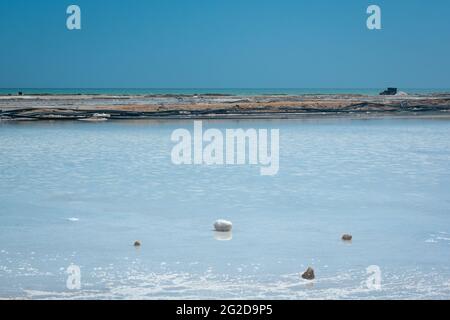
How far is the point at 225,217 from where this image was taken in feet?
26.8

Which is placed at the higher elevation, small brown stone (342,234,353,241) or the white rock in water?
the white rock in water

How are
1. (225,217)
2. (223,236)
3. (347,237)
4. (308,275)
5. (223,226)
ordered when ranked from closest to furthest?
(308,275) → (347,237) → (223,236) → (223,226) → (225,217)

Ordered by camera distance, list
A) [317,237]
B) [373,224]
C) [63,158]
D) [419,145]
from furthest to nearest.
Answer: [419,145] < [63,158] < [373,224] < [317,237]

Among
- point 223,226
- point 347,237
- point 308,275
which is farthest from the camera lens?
point 223,226

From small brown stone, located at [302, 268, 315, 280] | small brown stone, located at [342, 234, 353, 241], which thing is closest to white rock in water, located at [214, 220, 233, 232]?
small brown stone, located at [342, 234, 353, 241]

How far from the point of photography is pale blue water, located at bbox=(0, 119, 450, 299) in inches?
221

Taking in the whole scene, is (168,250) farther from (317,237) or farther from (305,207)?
(305,207)

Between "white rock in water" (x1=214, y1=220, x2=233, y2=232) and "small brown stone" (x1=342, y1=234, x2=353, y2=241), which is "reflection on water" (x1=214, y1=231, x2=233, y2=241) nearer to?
"white rock in water" (x1=214, y1=220, x2=233, y2=232)

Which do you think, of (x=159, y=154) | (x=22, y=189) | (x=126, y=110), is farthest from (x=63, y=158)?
(x=126, y=110)

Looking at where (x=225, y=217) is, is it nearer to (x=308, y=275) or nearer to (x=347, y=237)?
(x=347, y=237)

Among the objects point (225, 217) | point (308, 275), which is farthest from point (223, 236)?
point (308, 275)
